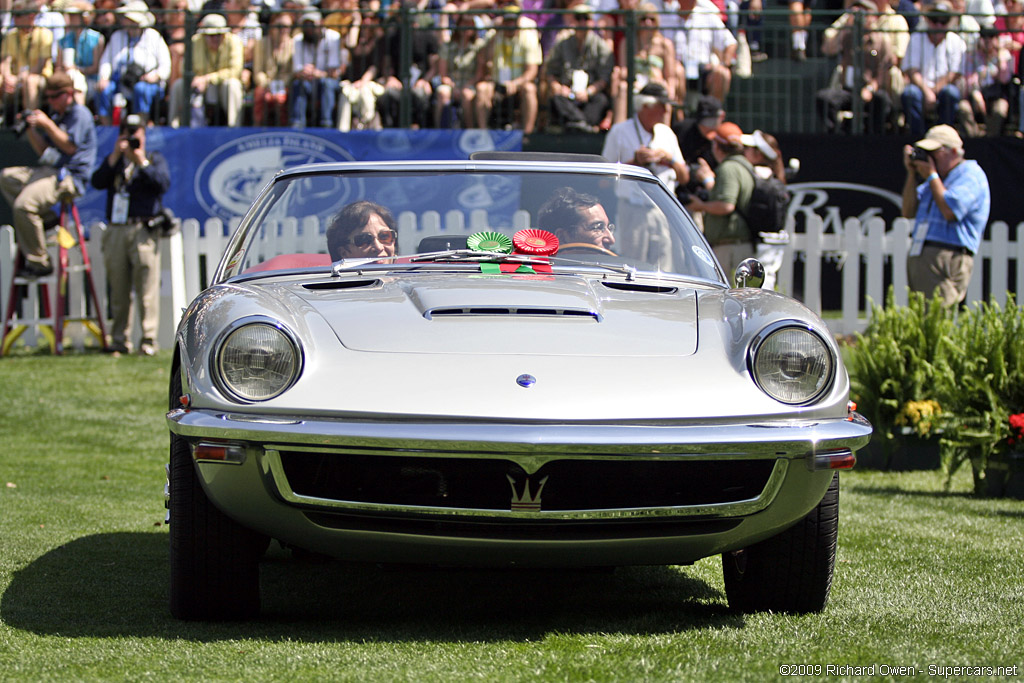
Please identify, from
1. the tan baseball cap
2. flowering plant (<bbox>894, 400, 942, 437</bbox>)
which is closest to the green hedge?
flowering plant (<bbox>894, 400, 942, 437</bbox>)

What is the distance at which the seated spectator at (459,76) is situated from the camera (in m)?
13.1

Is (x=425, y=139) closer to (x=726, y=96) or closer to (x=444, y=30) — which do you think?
(x=444, y=30)

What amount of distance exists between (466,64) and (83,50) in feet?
13.7

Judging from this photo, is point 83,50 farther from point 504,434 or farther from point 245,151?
point 504,434

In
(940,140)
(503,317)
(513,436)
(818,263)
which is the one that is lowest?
(818,263)

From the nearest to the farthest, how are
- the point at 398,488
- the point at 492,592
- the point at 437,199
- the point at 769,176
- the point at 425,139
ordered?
the point at 398,488 < the point at 492,592 < the point at 437,199 < the point at 769,176 < the point at 425,139

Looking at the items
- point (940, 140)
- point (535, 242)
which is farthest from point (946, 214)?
point (535, 242)

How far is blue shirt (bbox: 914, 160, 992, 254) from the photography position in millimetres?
8414

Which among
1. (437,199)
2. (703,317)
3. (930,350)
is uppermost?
(437,199)

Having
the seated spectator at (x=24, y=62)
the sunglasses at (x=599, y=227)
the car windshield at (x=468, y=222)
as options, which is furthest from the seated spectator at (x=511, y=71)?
the sunglasses at (x=599, y=227)

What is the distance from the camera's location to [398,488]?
310cm

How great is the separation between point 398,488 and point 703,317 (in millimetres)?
1021

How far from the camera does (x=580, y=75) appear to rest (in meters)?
13.2

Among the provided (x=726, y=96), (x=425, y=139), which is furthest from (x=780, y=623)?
(x=726, y=96)
